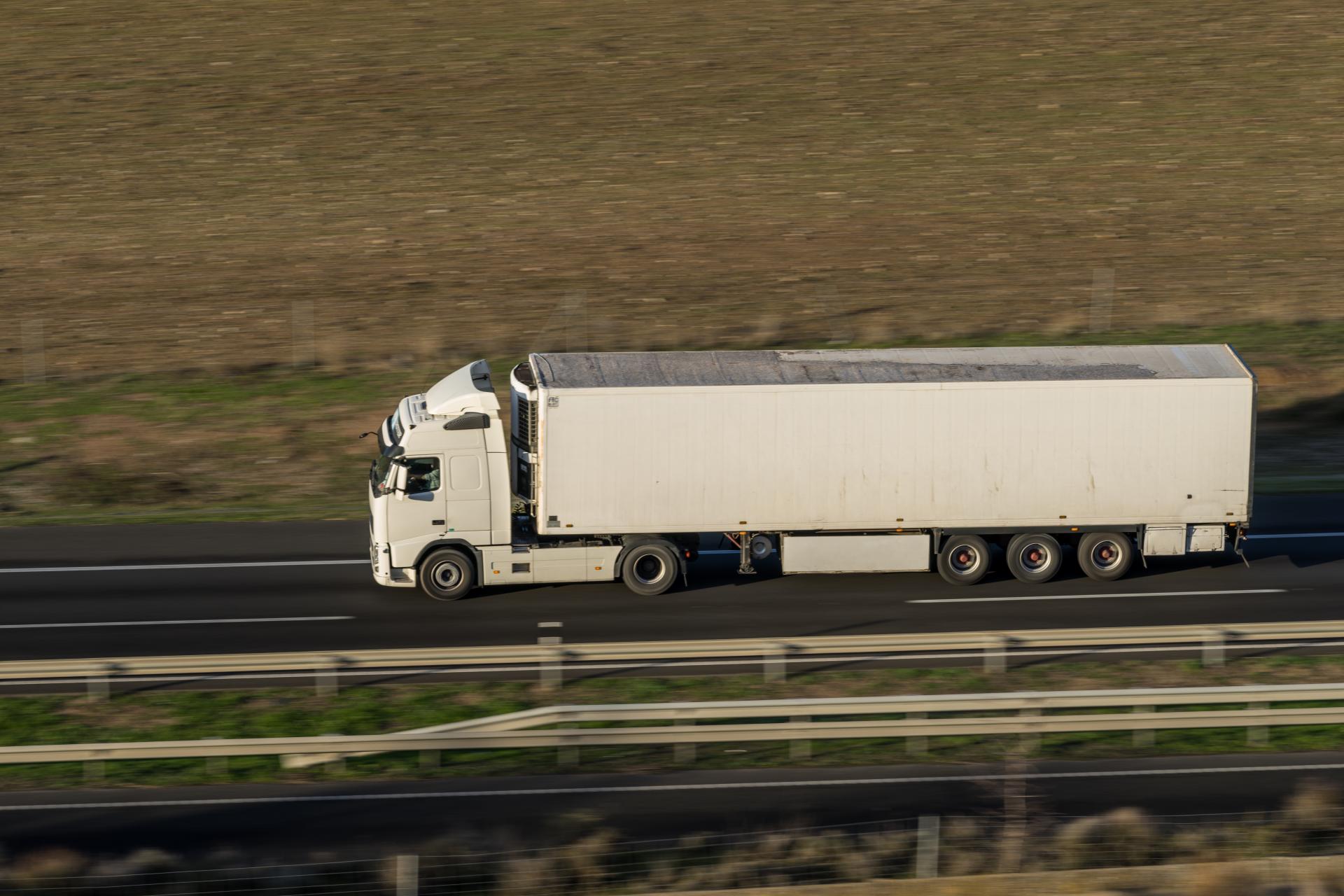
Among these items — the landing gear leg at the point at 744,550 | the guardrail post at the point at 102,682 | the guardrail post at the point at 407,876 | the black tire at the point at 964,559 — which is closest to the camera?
the guardrail post at the point at 407,876

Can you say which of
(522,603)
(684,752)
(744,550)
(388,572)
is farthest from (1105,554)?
(388,572)

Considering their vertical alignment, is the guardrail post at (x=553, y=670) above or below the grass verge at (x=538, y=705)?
above

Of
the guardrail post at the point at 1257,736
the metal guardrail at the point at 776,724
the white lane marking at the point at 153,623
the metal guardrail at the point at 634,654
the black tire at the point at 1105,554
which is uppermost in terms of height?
the black tire at the point at 1105,554

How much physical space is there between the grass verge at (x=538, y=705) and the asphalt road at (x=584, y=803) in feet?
1.31

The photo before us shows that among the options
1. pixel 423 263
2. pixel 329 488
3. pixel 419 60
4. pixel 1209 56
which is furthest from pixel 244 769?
pixel 1209 56

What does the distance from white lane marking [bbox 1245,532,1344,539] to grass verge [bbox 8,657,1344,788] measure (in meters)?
6.15

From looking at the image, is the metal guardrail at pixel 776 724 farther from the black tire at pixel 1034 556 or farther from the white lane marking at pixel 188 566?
the white lane marking at pixel 188 566

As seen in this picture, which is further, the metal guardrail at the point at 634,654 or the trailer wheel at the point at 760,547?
the trailer wheel at the point at 760,547

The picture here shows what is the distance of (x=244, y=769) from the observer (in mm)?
16328

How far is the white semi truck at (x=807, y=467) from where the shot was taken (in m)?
21.9

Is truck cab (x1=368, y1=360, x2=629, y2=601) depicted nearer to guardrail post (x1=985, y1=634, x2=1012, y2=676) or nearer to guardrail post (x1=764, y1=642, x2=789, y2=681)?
guardrail post (x1=764, y1=642, x2=789, y2=681)

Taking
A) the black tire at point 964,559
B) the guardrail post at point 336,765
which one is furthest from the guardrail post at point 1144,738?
the guardrail post at point 336,765

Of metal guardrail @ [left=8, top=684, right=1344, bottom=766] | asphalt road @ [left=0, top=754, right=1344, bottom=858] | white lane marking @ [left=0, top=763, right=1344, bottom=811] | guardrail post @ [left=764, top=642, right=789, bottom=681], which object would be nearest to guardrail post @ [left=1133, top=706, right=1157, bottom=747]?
metal guardrail @ [left=8, top=684, right=1344, bottom=766]

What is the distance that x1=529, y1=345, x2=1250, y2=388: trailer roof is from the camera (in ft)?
72.8
